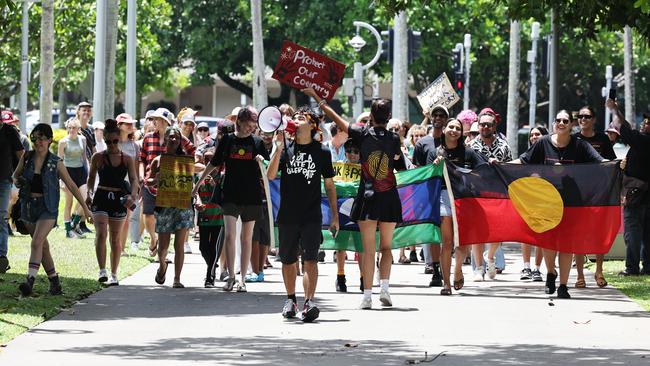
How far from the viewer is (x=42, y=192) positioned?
15.2 m

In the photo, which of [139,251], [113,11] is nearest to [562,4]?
[139,251]

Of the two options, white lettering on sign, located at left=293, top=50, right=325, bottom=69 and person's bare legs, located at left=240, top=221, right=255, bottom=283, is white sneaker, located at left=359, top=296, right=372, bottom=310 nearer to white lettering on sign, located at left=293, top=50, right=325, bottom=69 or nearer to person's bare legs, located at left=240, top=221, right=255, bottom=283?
person's bare legs, located at left=240, top=221, right=255, bottom=283

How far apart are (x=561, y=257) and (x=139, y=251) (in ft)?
22.8

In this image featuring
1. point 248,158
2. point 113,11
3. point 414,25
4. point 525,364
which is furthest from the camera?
point 414,25

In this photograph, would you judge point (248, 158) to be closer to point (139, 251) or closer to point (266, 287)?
point (266, 287)

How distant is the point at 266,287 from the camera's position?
16938mm

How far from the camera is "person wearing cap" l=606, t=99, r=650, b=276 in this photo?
18.7 metres

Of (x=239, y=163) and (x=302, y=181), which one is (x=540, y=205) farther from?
(x=302, y=181)

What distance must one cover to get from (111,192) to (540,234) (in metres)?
4.29

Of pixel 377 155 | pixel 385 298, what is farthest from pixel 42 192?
pixel 385 298

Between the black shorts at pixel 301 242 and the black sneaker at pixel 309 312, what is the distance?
0.46 meters

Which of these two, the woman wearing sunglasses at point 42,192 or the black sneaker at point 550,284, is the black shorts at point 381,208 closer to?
the black sneaker at point 550,284

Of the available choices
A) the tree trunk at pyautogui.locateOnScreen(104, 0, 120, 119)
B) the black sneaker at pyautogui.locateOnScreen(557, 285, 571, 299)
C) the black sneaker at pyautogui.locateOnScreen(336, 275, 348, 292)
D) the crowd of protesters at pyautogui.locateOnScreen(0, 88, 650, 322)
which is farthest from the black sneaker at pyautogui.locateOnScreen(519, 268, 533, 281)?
the tree trunk at pyautogui.locateOnScreen(104, 0, 120, 119)

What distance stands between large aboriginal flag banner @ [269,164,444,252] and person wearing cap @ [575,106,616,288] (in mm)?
1590
